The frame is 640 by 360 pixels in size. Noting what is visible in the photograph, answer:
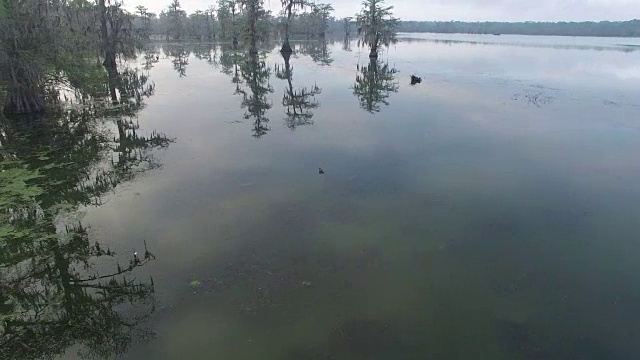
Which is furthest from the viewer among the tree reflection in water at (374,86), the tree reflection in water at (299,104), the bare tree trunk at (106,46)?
the bare tree trunk at (106,46)

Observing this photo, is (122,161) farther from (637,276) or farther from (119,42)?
(119,42)

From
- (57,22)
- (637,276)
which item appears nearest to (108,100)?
(57,22)

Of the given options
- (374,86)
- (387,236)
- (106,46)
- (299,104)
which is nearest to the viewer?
(387,236)

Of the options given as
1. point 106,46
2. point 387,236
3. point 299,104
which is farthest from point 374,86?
point 106,46

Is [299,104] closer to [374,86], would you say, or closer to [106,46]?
[374,86]

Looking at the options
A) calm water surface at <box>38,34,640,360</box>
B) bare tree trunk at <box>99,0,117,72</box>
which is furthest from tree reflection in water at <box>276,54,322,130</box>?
bare tree trunk at <box>99,0,117,72</box>

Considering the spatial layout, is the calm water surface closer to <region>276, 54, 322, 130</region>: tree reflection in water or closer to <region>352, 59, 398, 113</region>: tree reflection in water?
<region>276, 54, 322, 130</region>: tree reflection in water

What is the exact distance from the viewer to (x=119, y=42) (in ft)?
127

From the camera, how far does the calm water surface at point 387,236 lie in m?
6.41

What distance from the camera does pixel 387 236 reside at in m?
9.36

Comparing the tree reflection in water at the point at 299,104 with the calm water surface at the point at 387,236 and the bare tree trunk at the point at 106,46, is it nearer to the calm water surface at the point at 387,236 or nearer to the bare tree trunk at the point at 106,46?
the calm water surface at the point at 387,236

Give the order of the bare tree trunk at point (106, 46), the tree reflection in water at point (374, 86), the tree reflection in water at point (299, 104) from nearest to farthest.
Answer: the tree reflection in water at point (299, 104) → the tree reflection in water at point (374, 86) → the bare tree trunk at point (106, 46)

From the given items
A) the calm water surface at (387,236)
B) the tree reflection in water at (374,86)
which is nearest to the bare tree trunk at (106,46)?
the calm water surface at (387,236)

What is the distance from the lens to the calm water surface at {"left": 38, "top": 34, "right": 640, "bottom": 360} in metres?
6.41
